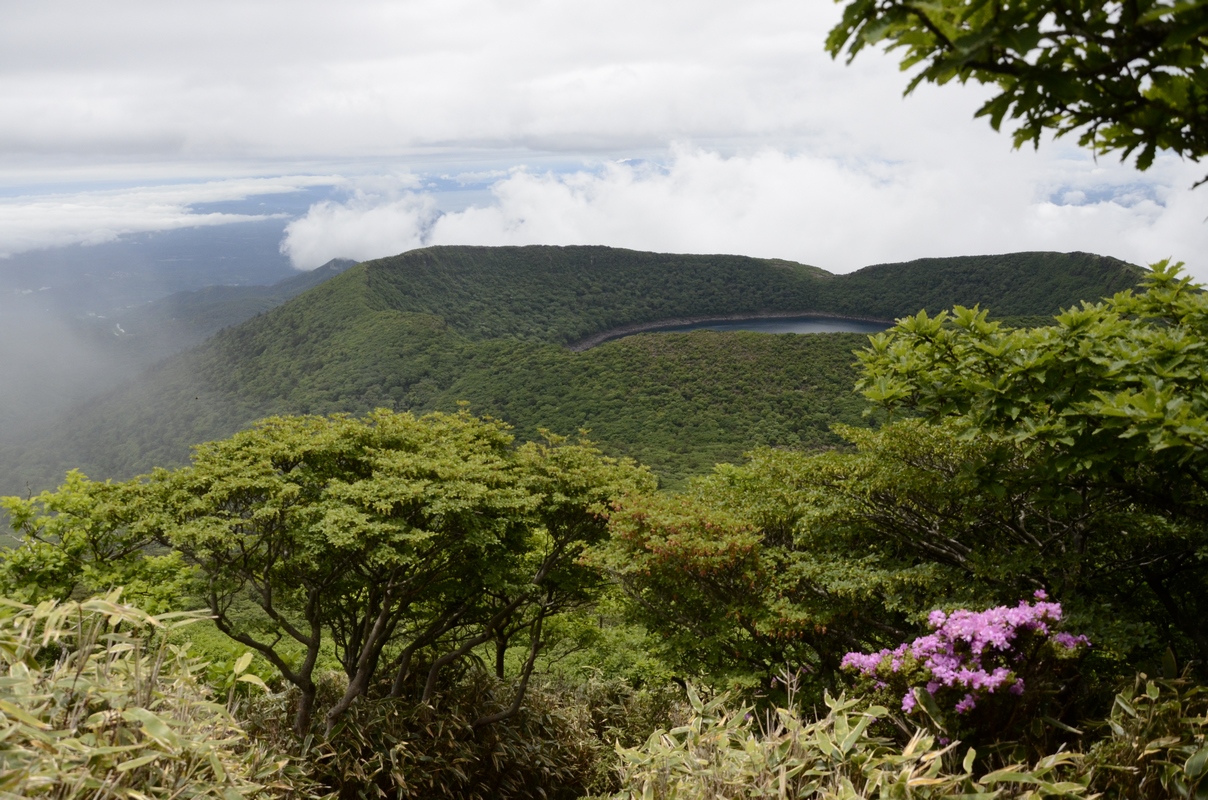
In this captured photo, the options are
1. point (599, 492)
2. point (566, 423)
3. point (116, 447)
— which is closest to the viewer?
point (599, 492)

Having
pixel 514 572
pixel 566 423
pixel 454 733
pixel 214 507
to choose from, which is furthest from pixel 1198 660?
pixel 566 423

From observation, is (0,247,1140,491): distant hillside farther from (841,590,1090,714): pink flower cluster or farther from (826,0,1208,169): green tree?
(826,0,1208,169): green tree

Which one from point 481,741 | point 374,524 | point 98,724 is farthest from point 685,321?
point 98,724

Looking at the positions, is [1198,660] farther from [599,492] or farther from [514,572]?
[514,572]

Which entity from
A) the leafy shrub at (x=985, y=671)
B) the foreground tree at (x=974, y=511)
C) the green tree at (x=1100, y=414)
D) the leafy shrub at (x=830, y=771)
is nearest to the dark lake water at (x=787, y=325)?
the foreground tree at (x=974, y=511)

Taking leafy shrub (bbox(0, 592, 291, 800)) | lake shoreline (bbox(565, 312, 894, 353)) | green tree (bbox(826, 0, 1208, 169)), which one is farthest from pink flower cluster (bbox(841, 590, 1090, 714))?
lake shoreline (bbox(565, 312, 894, 353))

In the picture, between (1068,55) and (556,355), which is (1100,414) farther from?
(556,355)
